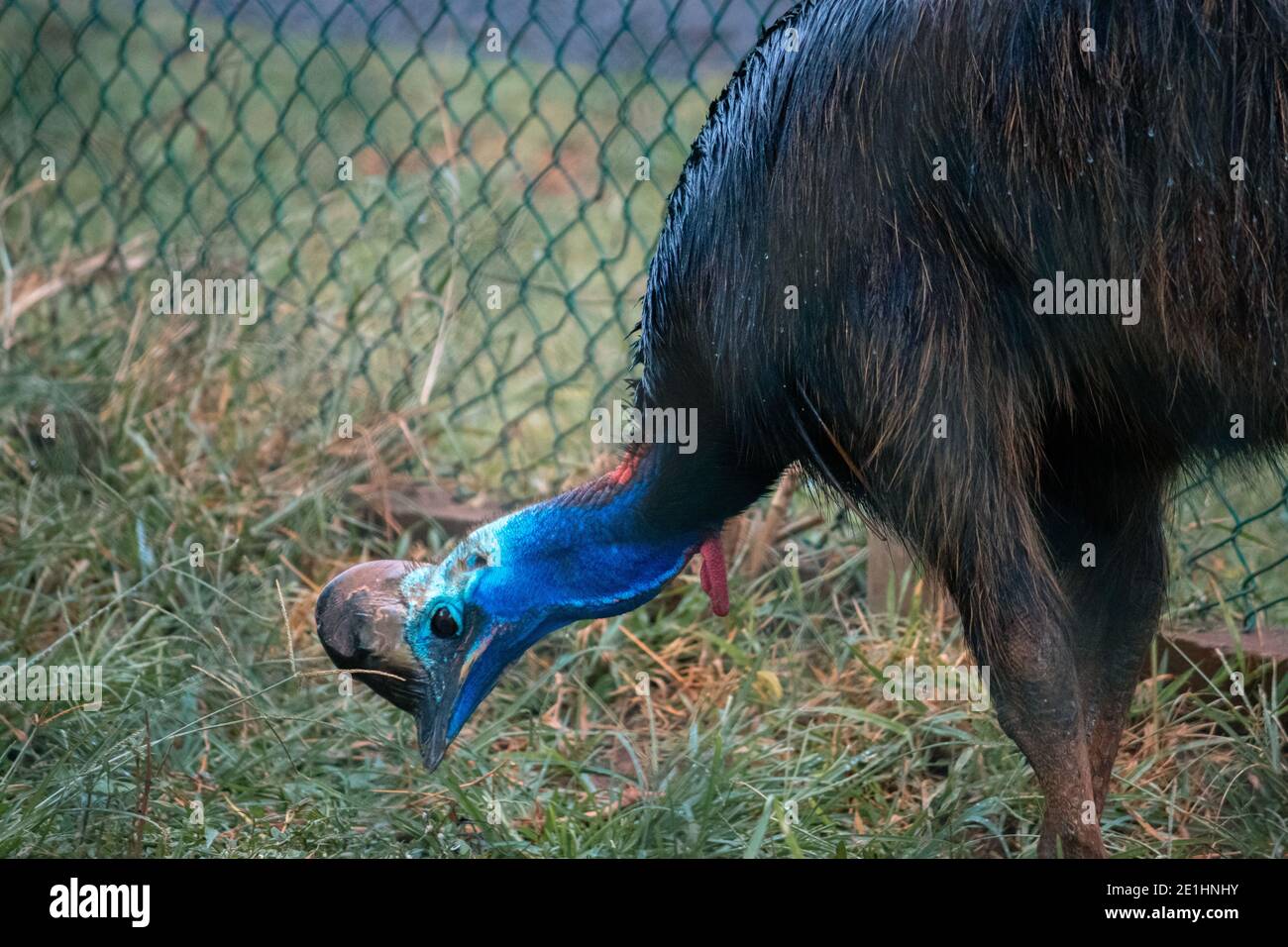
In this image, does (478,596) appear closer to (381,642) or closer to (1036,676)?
(381,642)

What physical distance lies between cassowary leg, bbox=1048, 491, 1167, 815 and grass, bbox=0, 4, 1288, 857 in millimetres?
326

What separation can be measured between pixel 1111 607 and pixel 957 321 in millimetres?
922

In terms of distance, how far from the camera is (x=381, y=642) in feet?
10.6

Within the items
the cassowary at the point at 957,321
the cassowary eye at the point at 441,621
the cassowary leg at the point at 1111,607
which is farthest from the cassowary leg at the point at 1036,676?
the cassowary eye at the point at 441,621

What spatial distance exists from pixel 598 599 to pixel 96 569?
1.91 m

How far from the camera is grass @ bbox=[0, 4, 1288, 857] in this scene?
357 cm

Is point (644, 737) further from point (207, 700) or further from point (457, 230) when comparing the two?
point (457, 230)

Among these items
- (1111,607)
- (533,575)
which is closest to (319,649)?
(533,575)

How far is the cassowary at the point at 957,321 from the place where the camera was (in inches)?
107

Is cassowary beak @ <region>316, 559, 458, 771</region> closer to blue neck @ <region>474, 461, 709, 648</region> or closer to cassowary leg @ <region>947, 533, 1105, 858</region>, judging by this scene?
blue neck @ <region>474, 461, 709, 648</region>

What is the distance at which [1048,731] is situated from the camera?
2967 mm

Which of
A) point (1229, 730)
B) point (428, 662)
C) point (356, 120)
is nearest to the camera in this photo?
point (428, 662)

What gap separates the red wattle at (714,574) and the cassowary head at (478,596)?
0.41 feet

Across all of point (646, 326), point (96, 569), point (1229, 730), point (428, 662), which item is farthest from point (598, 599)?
point (96, 569)
